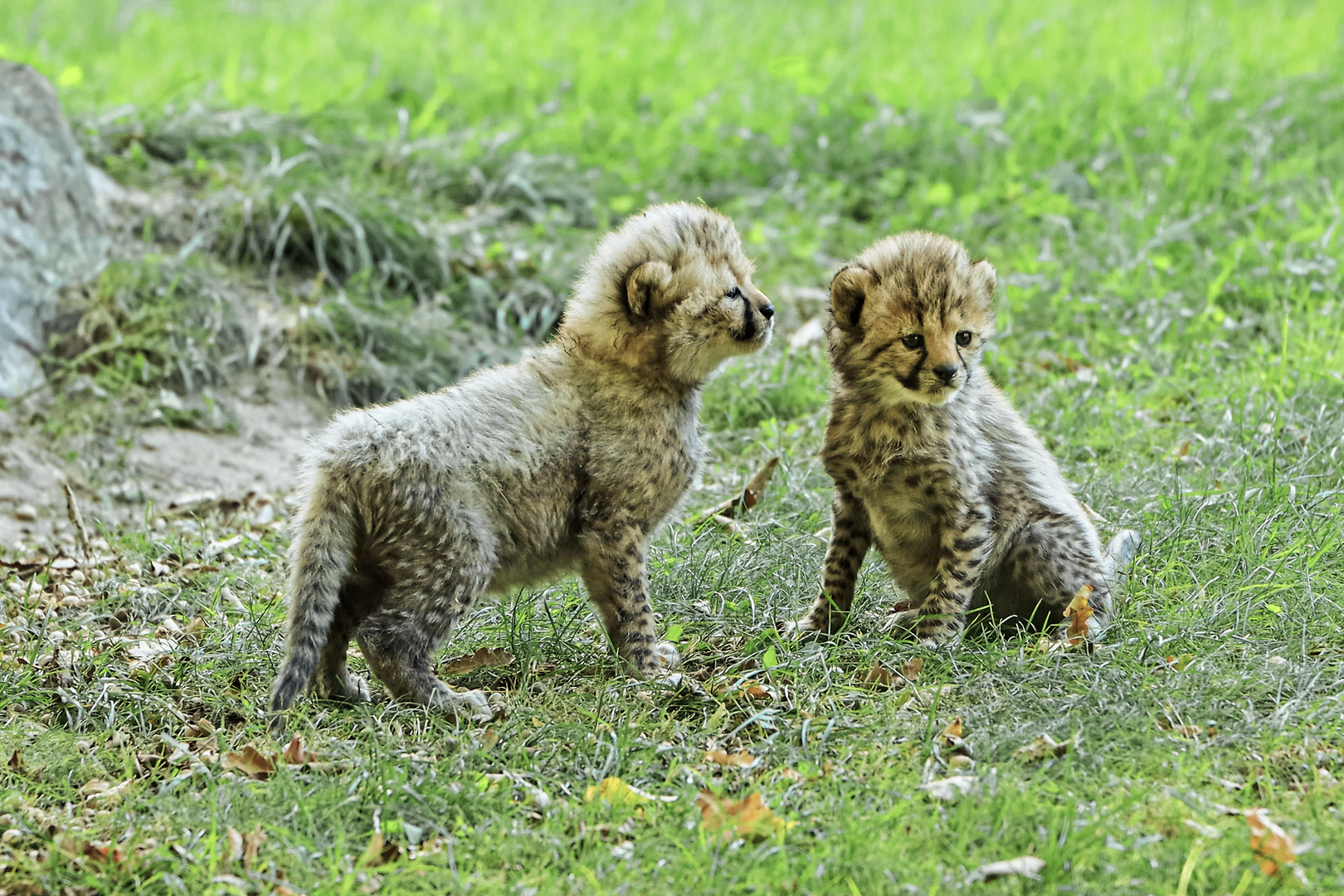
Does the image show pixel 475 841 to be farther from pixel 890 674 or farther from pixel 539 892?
pixel 890 674

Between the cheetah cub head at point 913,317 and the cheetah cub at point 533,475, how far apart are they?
13.9 inches

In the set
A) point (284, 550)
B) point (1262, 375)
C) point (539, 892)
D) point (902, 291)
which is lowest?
point (284, 550)

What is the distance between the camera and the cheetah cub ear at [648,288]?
178 inches

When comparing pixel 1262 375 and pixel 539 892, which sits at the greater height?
pixel 1262 375

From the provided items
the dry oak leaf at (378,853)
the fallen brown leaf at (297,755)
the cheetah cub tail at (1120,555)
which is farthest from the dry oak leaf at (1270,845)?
the fallen brown leaf at (297,755)

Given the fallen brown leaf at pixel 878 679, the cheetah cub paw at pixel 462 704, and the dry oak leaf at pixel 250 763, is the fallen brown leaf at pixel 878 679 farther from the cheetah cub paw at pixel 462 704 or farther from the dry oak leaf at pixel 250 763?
the dry oak leaf at pixel 250 763

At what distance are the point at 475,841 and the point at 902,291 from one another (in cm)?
217

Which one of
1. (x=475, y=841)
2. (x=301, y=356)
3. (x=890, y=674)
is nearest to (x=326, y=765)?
(x=475, y=841)

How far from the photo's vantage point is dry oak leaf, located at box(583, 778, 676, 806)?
360 cm

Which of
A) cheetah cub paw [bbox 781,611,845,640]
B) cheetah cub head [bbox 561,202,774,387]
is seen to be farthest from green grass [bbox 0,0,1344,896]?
cheetah cub head [bbox 561,202,774,387]

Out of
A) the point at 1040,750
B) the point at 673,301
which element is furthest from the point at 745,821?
the point at 673,301

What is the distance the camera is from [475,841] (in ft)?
11.3

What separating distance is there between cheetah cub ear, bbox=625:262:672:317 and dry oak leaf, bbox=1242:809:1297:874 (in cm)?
243

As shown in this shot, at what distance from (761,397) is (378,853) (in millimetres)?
4138
